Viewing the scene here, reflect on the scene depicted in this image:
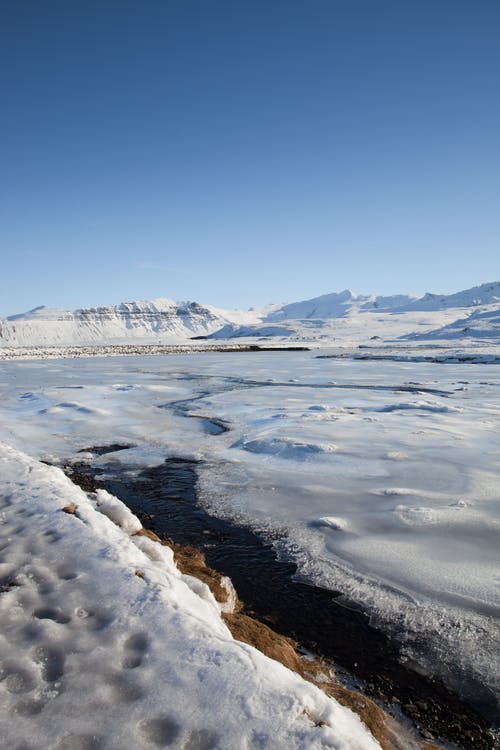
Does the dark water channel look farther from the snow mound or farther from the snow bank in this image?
the snow mound

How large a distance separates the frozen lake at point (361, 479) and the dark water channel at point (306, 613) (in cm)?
19

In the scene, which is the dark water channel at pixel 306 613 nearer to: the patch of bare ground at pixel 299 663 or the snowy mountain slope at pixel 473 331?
the patch of bare ground at pixel 299 663

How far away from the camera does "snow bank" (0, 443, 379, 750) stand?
228cm

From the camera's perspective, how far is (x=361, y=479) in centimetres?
783

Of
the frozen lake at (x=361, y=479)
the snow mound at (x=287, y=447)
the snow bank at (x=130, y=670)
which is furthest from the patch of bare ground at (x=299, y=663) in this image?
the snow mound at (x=287, y=447)

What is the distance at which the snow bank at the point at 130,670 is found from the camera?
2283 millimetres

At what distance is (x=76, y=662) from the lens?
278cm

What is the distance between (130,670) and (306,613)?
2.23 meters

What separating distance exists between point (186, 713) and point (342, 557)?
3.31 m

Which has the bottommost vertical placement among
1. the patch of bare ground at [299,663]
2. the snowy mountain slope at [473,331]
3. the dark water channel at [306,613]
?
the snowy mountain slope at [473,331]

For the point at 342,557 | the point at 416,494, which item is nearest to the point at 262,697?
the point at 342,557

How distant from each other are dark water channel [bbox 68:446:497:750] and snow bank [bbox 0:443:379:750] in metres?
0.97

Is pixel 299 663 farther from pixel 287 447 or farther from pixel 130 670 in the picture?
pixel 287 447

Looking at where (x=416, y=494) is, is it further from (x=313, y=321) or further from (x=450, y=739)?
(x=313, y=321)
